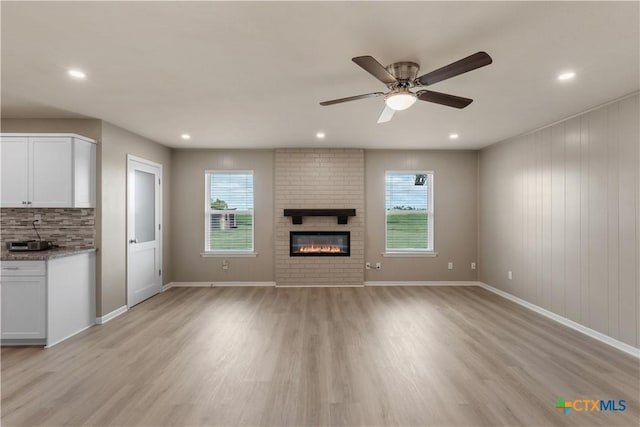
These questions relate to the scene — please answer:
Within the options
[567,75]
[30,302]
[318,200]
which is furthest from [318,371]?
[318,200]

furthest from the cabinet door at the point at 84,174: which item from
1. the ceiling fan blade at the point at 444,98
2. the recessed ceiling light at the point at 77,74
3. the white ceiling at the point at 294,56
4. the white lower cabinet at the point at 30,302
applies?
the ceiling fan blade at the point at 444,98

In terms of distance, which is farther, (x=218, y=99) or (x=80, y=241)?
(x=80, y=241)

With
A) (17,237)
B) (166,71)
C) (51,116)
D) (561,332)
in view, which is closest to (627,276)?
(561,332)

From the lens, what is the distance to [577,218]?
12.0ft

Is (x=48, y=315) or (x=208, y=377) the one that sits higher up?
(x=48, y=315)

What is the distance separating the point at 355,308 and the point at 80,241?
3.78 m

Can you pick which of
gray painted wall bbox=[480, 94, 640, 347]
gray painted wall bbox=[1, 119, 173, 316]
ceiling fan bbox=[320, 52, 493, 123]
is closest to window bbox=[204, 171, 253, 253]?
gray painted wall bbox=[1, 119, 173, 316]

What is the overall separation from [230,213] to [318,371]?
3901 mm

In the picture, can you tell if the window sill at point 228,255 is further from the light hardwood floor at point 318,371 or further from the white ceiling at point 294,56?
the white ceiling at point 294,56

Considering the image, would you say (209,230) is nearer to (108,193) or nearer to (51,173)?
(108,193)

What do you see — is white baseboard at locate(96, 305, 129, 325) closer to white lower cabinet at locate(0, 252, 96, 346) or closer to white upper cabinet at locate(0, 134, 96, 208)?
white lower cabinet at locate(0, 252, 96, 346)

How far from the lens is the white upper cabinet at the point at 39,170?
3.53 meters

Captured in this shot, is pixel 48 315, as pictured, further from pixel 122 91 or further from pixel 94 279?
pixel 122 91

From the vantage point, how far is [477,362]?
2764 millimetres
